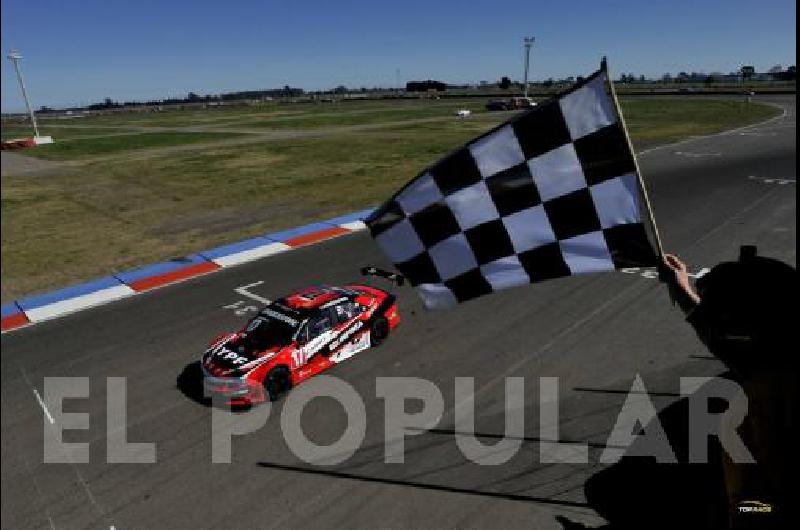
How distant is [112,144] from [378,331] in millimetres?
49556

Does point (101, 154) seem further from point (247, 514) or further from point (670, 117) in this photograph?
point (670, 117)

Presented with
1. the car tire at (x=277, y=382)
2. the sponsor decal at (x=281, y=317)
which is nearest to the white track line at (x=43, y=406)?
the car tire at (x=277, y=382)

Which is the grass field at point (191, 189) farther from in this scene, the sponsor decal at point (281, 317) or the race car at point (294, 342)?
the race car at point (294, 342)

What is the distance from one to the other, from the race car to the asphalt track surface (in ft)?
1.39

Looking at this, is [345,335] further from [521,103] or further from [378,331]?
[521,103]

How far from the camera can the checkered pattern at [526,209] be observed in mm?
4227

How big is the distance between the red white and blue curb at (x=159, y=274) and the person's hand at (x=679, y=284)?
13.7m

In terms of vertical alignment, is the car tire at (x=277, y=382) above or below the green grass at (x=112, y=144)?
below

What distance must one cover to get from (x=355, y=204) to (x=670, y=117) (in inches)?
1588

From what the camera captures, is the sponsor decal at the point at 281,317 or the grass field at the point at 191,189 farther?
the grass field at the point at 191,189

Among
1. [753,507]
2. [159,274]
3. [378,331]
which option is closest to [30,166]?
[159,274]

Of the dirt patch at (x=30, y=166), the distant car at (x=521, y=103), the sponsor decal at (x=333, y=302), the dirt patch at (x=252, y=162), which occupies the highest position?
the distant car at (x=521, y=103)

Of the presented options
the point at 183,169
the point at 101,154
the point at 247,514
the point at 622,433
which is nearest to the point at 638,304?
the point at 622,433

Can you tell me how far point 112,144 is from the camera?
166 feet
